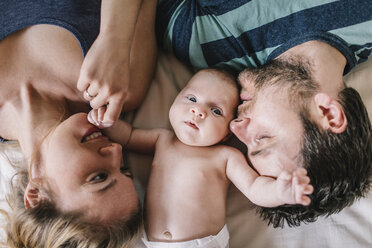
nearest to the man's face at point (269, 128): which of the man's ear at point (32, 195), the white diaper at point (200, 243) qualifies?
the white diaper at point (200, 243)

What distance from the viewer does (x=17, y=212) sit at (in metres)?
0.98

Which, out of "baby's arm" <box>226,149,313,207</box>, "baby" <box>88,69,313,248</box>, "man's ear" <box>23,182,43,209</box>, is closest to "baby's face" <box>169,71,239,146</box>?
"baby" <box>88,69,313,248</box>

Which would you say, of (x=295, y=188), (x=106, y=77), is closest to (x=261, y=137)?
(x=295, y=188)

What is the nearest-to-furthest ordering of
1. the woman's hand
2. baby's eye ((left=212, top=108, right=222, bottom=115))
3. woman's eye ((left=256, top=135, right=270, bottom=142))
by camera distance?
Answer: 1. the woman's hand
2. woman's eye ((left=256, top=135, right=270, bottom=142))
3. baby's eye ((left=212, top=108, right=222, bottom=115))

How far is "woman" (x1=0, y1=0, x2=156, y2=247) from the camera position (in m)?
0.88

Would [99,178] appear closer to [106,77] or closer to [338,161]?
[106,77]

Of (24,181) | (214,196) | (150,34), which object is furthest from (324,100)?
(24,181)

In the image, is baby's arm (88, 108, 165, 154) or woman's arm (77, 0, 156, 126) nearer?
woman's arm (77, 0, 156, 126)

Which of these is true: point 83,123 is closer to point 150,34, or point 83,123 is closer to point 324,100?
point 150,34

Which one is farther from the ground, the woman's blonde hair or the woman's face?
the woman's face

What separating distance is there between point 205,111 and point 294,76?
0.29m

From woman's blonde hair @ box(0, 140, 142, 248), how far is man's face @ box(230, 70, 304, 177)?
399 mm

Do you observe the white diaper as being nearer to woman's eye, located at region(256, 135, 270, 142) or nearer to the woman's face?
the woman's face

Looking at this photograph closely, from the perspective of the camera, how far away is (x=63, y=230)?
34.4 inches
